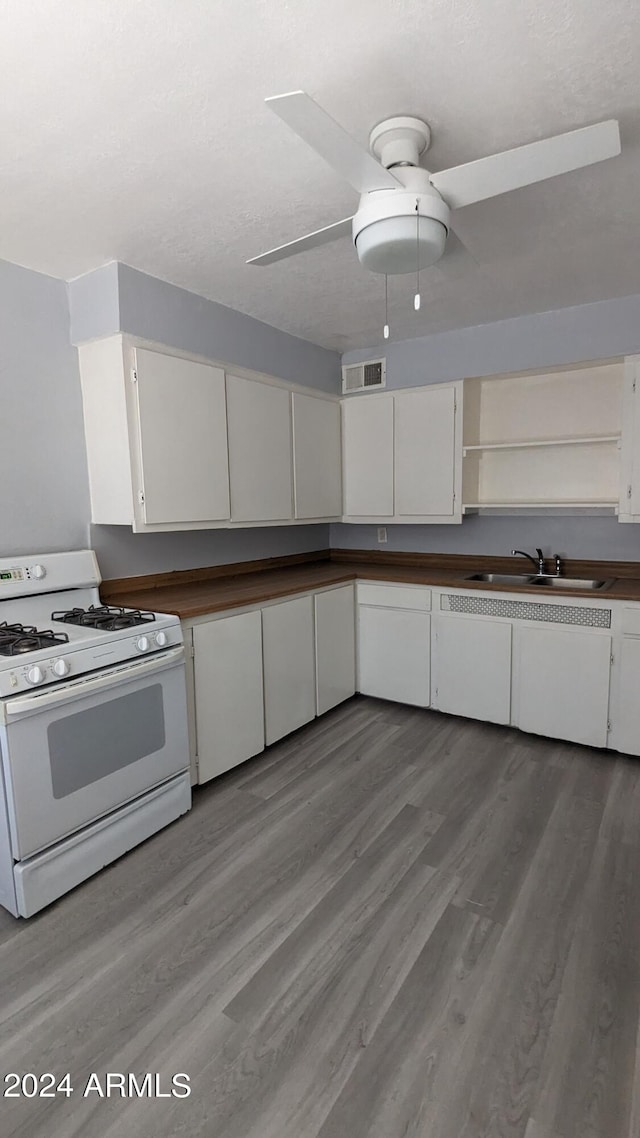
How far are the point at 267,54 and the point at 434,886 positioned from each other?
2.53m

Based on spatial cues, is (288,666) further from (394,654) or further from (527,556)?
(527,556)

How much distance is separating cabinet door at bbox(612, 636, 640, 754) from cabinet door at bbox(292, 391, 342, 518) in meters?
2.02

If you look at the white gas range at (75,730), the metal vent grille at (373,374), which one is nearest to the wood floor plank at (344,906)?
the white gas range at (75,730)

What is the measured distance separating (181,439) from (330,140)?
1.64m

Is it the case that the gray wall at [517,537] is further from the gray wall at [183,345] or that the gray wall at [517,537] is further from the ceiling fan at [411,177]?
the ceiling fan at [411,177]


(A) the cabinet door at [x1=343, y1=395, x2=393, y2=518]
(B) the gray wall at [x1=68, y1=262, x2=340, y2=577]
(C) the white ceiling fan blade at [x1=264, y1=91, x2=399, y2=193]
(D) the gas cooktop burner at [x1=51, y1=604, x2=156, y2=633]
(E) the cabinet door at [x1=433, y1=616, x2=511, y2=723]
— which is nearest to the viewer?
(C) the white ceiling fan blade at [x1=264, y1=91, x2=399, y2=193]

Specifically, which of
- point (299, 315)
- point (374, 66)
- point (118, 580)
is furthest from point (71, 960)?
point (299, 315)

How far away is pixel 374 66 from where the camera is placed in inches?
53.2

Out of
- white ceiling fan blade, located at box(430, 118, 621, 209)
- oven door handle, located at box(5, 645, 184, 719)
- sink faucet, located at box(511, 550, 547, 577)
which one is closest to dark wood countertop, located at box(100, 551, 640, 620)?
sink faucet, located at box(511, 550, 547, 577)

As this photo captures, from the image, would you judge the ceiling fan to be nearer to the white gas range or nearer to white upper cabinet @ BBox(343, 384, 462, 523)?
the white gas range

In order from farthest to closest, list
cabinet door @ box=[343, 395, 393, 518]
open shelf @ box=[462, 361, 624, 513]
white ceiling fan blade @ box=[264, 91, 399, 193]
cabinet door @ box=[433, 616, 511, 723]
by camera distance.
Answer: cabinet door @ box=[343, 395, 393, 518]
open shelf @ box=[462, 361, 624, 513]
cabinet door @ box=[433, 616, 511, 723]
white ceiling fan blade @ box=[264, 91, 399, 193]

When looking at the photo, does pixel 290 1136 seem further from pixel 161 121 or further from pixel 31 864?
pixel 161 121

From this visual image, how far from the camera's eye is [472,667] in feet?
10.6

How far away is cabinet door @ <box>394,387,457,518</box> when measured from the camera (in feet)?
11.5
